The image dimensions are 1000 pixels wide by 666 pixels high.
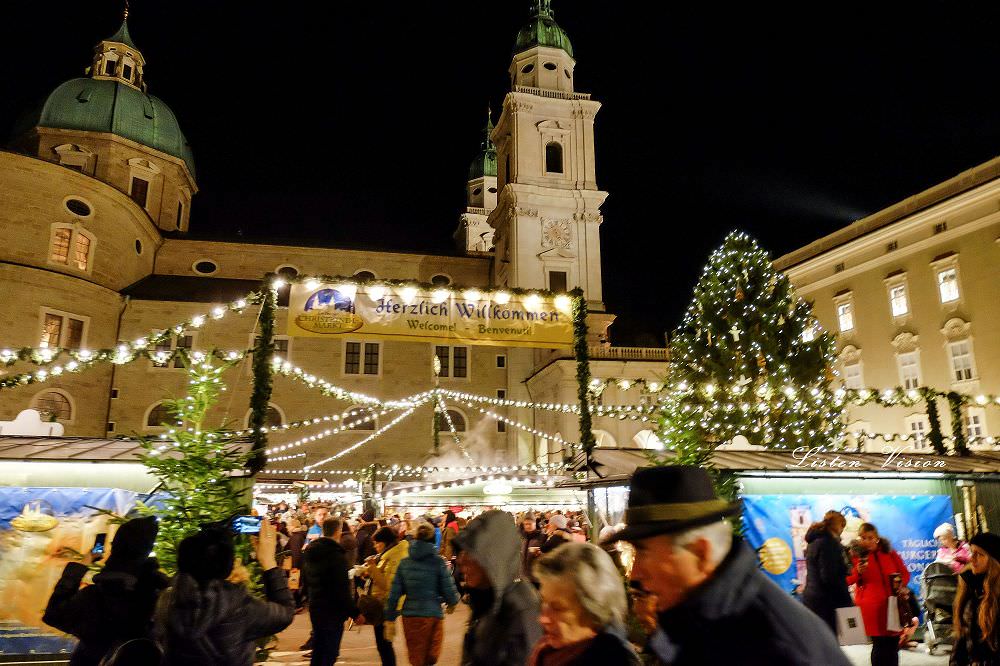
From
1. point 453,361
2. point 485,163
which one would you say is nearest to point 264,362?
point 453,361

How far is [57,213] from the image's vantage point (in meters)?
30.9

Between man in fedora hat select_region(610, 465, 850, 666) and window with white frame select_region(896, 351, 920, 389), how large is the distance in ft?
97.2

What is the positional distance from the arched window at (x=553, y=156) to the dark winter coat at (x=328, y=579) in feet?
111

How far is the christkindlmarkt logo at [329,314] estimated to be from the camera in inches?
468

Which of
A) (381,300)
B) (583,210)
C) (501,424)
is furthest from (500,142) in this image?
(381,300)

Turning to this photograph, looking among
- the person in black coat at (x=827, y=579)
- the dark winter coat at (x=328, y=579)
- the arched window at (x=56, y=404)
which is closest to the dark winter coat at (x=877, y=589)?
the person in black coat at (x=827, y=579)

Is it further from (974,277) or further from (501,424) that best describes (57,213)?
(974,277)

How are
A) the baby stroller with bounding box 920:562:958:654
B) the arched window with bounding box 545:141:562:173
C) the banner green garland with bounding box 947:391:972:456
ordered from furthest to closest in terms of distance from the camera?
the arched window with bounding box 545:141:562:173 → the banner green garland with bounding box 947:391:972:456 → the baby stroller with bounding box 920:562:958:654

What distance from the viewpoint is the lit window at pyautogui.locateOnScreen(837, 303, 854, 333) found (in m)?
30.1

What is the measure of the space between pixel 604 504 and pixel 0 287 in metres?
29.2

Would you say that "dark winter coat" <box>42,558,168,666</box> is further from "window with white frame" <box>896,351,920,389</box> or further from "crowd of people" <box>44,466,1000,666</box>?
"window with white frame" <box>896,351,920,389</box>

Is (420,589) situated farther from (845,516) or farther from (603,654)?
(845,516)

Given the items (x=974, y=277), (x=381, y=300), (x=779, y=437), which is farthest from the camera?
(x=974, y=277)

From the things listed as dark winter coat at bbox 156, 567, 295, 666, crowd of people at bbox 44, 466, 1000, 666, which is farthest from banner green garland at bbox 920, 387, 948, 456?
dark winter coat at bbox 156, 567, 295, 666
